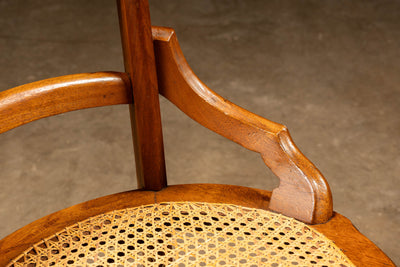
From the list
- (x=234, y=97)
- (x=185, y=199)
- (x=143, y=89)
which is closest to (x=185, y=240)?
(x=185, y=199)

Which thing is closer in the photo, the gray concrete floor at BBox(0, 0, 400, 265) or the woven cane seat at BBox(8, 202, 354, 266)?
the woven cane seat at BBox(8, 202, 354, 266)

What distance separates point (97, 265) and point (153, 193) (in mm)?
181

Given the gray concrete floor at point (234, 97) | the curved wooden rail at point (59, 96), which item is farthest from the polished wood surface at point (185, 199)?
the gray concrete floor at point (234, 97)

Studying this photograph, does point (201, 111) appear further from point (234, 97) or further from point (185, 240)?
point (234, 97)

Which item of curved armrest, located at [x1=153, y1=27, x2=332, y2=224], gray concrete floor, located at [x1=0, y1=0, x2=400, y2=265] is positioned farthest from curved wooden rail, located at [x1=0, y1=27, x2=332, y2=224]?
gray concrete floor, located at [x1=0, y1=0, x2=400, y2=265]

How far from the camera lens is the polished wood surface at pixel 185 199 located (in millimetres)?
686

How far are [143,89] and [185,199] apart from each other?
0.58 feet

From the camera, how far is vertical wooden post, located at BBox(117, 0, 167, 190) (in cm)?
75

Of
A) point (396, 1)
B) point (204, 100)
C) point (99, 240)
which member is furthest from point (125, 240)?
point (396, 1)

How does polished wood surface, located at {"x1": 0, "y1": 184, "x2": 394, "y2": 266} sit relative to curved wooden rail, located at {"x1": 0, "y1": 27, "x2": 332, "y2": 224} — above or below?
below

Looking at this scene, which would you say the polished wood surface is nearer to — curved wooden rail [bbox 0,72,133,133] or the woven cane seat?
the woven cane seat

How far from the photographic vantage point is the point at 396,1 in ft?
9.75

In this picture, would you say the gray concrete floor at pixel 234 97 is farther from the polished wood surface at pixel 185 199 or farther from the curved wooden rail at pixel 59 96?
the curved wooden rail at pixel 59 96

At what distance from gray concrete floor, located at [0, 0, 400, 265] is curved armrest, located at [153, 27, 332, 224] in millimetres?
794
